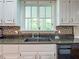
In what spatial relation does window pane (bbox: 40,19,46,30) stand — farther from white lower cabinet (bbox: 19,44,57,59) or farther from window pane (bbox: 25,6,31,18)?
white lower cabinet (bbox: 19,44,57,59)

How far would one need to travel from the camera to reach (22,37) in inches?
169

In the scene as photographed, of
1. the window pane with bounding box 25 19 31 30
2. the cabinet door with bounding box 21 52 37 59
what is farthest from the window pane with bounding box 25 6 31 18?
the cabinet door with bounding box 21 52 37 59

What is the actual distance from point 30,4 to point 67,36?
4.31ft

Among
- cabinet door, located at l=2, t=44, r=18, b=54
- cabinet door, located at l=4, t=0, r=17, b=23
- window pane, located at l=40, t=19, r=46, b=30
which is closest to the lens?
cabinet door, located at l=2, t=44, r=18, b=54

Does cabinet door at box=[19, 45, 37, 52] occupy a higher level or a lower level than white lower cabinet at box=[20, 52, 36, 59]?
higher

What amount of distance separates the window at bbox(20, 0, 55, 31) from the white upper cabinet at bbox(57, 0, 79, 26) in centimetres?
44

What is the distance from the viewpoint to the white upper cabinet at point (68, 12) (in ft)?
13.0

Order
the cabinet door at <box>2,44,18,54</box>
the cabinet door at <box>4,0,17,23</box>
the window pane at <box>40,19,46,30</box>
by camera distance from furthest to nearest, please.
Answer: the window pane at <box>40,19,46,30</box> → the cabinet door at <box>4,0,17,23</box> → the cabinet door at <box>2,44,18,54</box>

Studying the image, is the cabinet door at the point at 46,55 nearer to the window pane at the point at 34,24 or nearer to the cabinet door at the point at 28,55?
the cabinet door at the point at 28,55

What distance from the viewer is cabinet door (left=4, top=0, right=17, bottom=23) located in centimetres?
392

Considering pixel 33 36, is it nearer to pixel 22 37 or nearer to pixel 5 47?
pixel 22 37

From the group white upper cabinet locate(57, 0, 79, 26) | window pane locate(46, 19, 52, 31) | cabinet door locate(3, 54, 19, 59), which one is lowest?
cabinet door locate(3, 54, 19, 59)

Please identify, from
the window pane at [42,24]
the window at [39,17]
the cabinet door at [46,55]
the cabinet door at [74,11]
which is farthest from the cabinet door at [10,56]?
the cabinet door at [74,11]

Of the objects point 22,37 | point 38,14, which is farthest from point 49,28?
point 22,37
